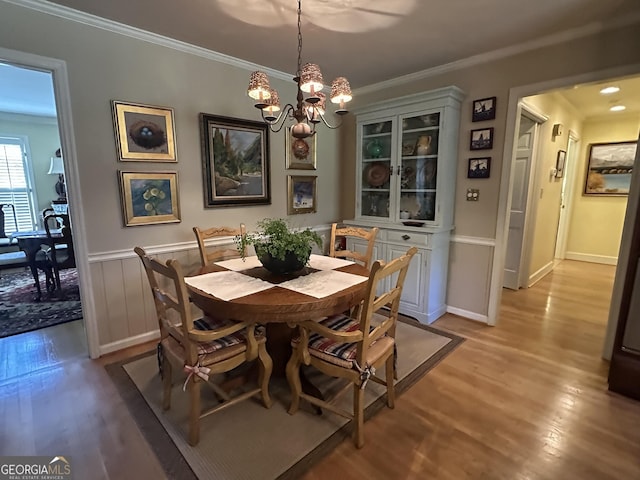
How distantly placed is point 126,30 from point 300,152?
182cm

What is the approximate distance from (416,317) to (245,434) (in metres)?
2.04

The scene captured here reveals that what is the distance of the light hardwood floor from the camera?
1.53 m

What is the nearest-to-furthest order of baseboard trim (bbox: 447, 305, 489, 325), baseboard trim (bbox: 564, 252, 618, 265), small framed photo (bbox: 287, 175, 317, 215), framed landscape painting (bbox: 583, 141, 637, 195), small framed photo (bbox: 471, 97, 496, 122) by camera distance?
small framed photo (bbox: 471, 97, 496, 122), baseboard trim (bbox: 447, 305, 489, 325), small framed photo (bbox: 287, 175, 317, 215), framed landscape painting (bbox: 583, 141, 637, 195), baseboard trim (bbox: 564, 252, 618, 265)

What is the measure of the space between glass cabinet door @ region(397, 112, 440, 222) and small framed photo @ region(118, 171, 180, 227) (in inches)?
87.3

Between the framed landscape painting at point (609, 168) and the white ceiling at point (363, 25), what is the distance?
3.92 m

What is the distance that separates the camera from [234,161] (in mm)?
3037

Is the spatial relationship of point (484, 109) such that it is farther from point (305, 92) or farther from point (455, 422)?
point (455, 422)

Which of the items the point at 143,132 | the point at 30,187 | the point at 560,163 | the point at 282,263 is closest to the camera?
the point at 282,263

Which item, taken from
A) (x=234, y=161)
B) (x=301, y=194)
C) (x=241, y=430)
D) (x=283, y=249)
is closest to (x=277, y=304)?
(x=283, y=249)

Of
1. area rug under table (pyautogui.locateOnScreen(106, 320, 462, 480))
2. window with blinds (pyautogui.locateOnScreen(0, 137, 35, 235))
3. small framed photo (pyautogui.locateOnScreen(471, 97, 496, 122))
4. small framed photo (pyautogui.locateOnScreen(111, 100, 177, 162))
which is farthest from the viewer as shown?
window with blinds (pyautogui.locateOnScreen(0, 137, 35, 235))

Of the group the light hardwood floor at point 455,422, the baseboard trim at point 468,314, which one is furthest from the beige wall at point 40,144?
the baseboard trim at point 468,314

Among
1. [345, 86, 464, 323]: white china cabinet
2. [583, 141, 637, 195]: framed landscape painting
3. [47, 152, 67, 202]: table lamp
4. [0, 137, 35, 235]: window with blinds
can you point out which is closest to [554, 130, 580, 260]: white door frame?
[583, 141, 637, 195]: framed landscape painting

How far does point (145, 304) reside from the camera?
2684mm

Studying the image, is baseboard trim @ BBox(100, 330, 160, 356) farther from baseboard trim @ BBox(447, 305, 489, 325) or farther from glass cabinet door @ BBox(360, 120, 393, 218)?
baseboard trim @ BBox(447, 305, 489, 325)
